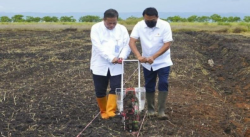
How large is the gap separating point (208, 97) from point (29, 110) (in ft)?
13.4

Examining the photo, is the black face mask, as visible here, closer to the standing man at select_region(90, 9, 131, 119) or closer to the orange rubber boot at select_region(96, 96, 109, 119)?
the standing man at select_region(90, 9, 131, 119)

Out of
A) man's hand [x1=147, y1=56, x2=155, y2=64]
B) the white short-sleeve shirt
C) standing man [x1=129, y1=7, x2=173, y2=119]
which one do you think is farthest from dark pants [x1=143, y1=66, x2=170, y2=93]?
man's hand [x1=147, y1=56, x2=155, y2=64]

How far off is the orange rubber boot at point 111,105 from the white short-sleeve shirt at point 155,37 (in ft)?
2.74

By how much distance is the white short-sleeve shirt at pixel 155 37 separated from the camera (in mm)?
6371

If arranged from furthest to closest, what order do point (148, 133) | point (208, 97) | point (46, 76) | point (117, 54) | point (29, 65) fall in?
point (29, 65) → point (46, 76) → point (208, 97) → point (117, 54) → point (148, 133)

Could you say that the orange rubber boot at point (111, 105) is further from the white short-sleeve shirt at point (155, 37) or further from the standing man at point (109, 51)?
the white short-sleeve shirt at point (155, 37)

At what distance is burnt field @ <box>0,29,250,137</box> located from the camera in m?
6.35

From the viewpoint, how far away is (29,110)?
761cm

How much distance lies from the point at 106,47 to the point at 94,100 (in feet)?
7.56

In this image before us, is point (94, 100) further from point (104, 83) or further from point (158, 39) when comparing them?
point (158, 39)

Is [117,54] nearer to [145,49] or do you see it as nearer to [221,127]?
[145,49]

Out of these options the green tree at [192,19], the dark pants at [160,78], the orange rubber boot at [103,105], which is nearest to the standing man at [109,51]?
the orange rubber boot at [103,105]

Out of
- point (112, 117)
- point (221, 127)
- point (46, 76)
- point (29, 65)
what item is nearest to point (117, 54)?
point (112, 117)

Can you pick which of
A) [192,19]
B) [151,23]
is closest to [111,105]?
[151,23]
